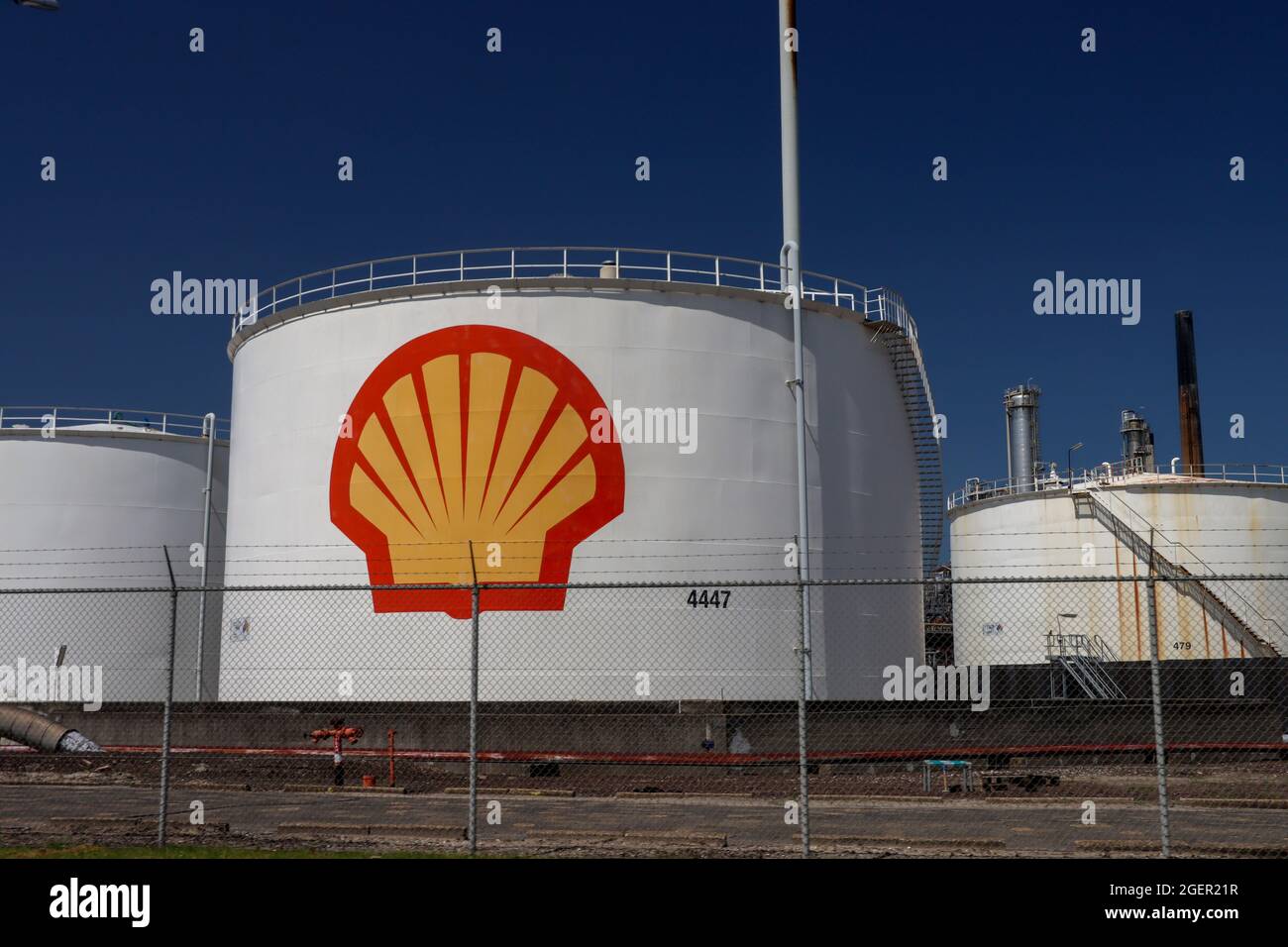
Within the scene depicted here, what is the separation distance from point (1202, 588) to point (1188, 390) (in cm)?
1462

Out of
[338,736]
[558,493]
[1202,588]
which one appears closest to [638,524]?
[558,493]

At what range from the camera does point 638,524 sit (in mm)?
21594

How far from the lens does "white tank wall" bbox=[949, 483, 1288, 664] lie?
3262 cm

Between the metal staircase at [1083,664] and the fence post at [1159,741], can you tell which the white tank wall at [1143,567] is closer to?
the metal staircase at [1083,664]

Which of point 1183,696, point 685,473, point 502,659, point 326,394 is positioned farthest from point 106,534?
point 1183,696

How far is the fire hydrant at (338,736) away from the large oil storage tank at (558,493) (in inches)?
77.3

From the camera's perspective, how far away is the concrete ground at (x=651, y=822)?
11695 mm

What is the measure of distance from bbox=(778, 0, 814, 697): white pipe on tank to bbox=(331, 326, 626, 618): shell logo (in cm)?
349

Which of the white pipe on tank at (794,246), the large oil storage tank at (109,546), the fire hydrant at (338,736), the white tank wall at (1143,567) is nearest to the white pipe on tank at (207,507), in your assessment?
the large oil storage tank at (109,546)

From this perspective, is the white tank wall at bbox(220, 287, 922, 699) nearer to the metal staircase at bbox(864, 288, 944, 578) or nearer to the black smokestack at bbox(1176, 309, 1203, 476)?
the metal staircase at bbox(864, 288, 944, 578)

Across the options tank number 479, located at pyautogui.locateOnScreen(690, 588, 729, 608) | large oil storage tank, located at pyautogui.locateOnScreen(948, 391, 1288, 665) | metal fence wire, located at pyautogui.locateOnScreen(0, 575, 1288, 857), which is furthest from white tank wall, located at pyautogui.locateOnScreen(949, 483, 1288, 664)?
tank number 479, located at pyautogui.locateOnScreen(690, 588, 729, 608)

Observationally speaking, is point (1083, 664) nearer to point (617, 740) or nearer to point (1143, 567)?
point (1143, 567)
